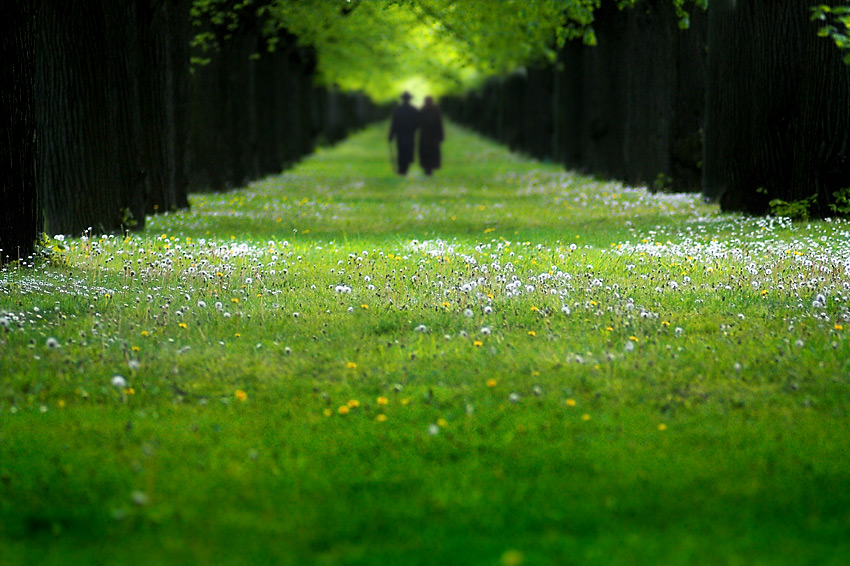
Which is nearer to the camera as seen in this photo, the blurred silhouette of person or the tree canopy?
the tree canopy

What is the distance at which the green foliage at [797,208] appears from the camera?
1531cm

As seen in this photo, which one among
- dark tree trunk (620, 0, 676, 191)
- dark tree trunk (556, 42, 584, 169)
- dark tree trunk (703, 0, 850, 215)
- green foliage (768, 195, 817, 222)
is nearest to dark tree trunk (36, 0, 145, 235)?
dark tree trunk (703, 0, 850, 215)

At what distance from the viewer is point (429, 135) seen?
105 feet

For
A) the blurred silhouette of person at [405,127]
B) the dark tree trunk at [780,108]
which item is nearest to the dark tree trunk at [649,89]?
the dark tree trunk at [780,108]

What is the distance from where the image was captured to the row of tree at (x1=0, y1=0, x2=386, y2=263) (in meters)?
11.3

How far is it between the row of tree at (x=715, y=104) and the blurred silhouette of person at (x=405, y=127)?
501 cm

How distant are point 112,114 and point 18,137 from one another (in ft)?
14.0

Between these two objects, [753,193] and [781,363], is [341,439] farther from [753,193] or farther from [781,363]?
[753,193]

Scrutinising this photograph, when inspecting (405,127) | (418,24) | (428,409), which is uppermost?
(418,24)

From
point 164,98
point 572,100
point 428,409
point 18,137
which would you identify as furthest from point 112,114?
point 572,100

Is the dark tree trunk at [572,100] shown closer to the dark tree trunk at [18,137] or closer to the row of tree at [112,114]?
the row of tree at [112,114]

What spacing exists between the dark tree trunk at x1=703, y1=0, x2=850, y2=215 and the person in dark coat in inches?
601

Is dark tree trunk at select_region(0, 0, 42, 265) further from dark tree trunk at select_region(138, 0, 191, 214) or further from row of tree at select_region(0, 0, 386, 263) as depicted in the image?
dark tree trunk at select_region(138, 0, 191, 214)

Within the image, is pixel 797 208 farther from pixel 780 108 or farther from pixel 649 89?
pixel 649 89
